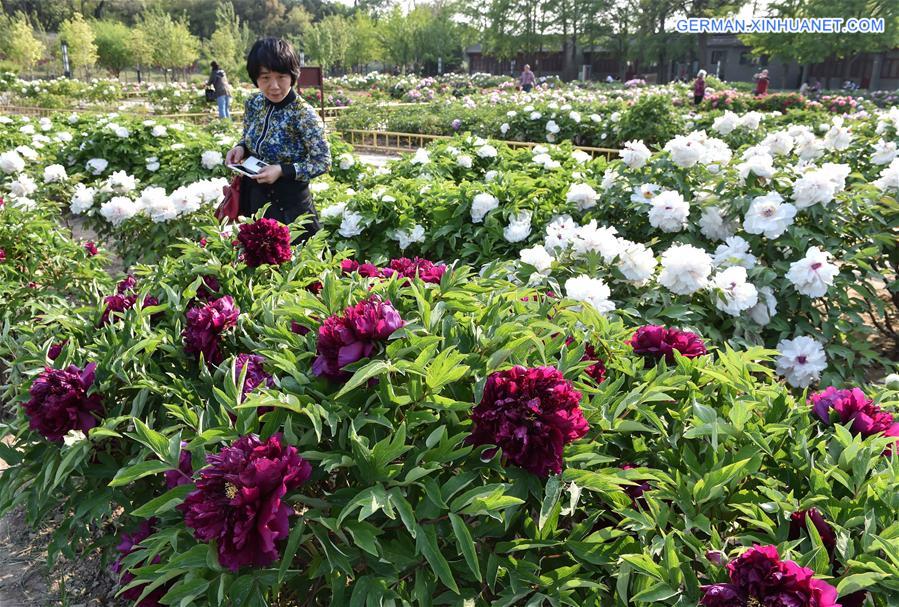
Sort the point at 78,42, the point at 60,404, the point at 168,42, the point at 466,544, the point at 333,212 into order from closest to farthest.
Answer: the point at 466,544, the point at 60,404, the point at 333,212, the point at 78,42, the point at 168,42

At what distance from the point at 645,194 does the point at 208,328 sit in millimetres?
2513

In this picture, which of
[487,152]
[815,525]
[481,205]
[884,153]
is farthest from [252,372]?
[884,153]

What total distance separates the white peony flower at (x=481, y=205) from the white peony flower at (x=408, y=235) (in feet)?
1.02

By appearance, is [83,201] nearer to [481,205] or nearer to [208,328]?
[481,205]

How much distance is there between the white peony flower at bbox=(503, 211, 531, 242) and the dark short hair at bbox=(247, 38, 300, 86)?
147 centimetres

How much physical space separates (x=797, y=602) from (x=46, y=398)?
5.27 ft

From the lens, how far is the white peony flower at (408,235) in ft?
11.9

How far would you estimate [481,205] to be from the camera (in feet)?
11.8

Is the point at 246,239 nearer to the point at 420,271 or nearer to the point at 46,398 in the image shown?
the point at 420,271

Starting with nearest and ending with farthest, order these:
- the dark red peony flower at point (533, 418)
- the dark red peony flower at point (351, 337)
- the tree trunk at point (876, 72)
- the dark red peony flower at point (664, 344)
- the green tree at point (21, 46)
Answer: the dark red peony flower at point (533, 418) < the dark red peony flower at point (351, 337) < the dark red peony flower at point (664, 344) < the green tree at point (21, 46) < the tree trunk at point (876, 72)

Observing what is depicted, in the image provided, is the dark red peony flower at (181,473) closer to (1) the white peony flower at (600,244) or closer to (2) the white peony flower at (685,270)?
(1) the white peony flower at (600,244)

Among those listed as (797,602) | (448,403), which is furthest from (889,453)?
(448,403)

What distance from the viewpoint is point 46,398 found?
5.04 ft

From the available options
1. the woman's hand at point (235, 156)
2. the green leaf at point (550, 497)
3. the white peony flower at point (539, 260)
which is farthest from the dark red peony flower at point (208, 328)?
the woman's hand at point (235, 156)
